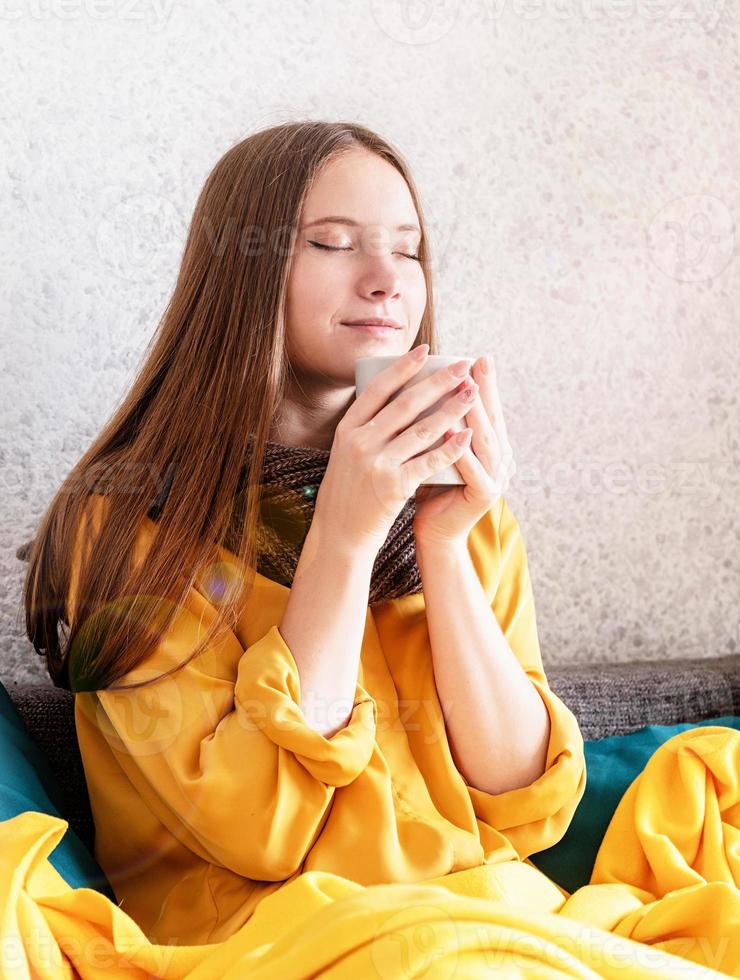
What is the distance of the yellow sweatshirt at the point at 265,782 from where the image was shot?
2.91 ft

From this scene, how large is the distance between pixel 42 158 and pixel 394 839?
0.86 m

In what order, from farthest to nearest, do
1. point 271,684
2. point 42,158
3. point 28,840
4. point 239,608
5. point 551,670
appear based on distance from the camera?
point 551,670 < point 42,158 < point 239,608 < point 271,684 < point 28,840

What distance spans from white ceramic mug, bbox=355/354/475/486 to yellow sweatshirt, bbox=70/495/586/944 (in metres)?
0.20

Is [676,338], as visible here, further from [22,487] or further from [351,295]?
[22,487]

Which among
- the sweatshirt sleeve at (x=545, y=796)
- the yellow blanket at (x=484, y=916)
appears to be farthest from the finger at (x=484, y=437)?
the yellow blanket at (x=484, y=916)

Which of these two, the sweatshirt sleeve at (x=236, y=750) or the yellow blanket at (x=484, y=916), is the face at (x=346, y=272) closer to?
the sweatshirt sleeve at (x=236, y=750)

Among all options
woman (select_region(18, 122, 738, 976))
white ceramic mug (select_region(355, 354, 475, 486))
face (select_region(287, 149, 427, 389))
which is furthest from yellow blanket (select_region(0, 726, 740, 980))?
face (select_region(287, 149, 427, 389))

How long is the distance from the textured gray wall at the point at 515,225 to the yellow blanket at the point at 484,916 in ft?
1.84

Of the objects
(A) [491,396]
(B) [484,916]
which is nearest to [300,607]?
(A) [491,396]

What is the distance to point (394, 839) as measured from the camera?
3.04ft

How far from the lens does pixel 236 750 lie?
0.89 meters

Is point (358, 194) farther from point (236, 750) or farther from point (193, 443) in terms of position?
point (236, 750)

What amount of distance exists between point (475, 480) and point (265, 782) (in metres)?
0.31

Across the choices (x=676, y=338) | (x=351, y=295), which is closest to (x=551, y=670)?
(x=676, y=338)
